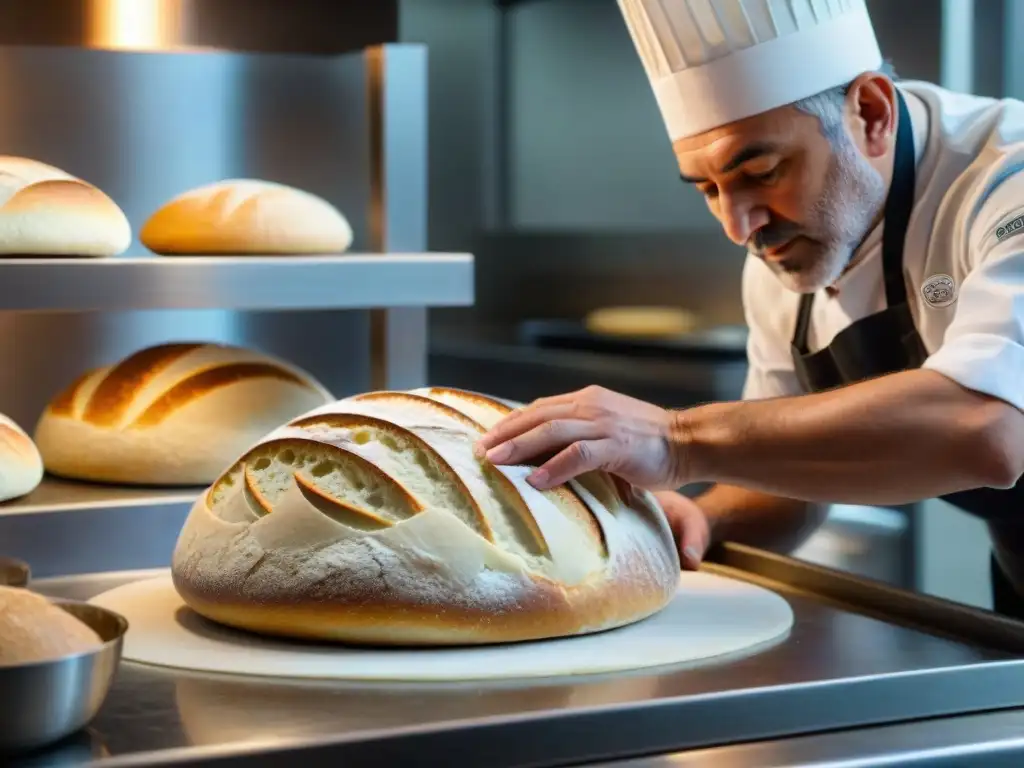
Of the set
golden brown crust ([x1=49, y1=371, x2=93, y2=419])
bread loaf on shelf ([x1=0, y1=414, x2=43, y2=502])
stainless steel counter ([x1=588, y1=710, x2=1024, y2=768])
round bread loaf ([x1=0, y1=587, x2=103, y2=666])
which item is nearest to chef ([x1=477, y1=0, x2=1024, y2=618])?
stainless steel counter ([x1=588, y1=710, x2=1024, y2=768])

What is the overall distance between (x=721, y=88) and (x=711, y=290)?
298 cm

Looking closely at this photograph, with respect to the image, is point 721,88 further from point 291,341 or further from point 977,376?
point 291,341

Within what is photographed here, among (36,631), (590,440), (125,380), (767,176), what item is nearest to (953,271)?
(767,176)

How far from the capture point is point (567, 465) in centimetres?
122

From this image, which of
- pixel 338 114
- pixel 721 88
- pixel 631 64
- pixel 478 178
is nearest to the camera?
Result: pixel 721 88

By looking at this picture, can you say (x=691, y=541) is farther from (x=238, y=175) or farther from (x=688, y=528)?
(x=238, y=175)

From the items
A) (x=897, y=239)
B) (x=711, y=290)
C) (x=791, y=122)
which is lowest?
(x=711, y=290)

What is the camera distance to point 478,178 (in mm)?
4598

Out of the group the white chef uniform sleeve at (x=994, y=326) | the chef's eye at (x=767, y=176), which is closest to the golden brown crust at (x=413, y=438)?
the white chef uniform sleeve at (x=994, y=326)

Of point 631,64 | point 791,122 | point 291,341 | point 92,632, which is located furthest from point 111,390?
point 631,64

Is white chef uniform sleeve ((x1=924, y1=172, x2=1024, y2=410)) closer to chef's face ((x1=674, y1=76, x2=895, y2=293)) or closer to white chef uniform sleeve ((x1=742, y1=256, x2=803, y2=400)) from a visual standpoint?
chef's face ((x1=674, y1=76, x2=895, y2=293))

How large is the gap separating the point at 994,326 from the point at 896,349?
38 centimetres

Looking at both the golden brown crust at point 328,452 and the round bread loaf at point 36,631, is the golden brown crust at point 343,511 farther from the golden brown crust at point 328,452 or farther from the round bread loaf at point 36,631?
the round bread loaf at point 36,631

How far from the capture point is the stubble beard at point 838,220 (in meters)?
1.56
